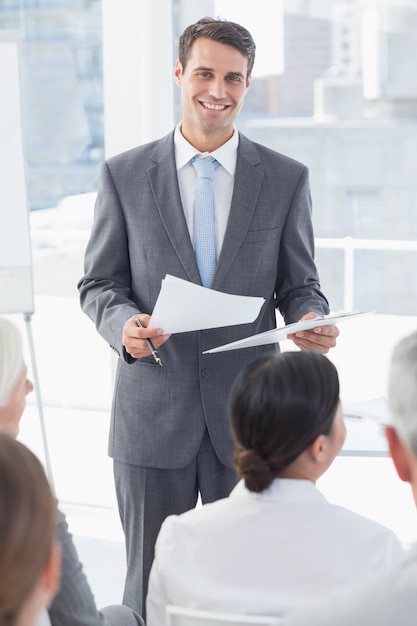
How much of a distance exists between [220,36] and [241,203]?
44cm

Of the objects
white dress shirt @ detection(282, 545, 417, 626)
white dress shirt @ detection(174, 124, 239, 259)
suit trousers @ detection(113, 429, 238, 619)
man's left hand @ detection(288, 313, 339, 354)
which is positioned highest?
white dress shirt @ detection(174, 124, 239, 259)

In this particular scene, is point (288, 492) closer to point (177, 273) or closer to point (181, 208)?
point (177, 273)

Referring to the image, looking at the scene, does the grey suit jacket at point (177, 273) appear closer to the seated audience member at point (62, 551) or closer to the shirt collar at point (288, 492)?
the seated audience member at point (62, 551)

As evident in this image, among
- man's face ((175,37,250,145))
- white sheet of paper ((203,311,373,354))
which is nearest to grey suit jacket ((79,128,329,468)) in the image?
man's face ((175,37,250,145))

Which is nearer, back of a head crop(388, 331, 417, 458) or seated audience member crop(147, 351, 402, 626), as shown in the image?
back of a head crop(388, 331, 417, 458)

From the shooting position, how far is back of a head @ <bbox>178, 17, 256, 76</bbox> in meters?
2.38

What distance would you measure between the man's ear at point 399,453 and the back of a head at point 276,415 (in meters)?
0.27

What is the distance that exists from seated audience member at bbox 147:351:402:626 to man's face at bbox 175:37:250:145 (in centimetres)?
94

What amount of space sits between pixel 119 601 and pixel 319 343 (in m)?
1.51

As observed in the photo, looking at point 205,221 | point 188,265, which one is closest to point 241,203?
point 205,221

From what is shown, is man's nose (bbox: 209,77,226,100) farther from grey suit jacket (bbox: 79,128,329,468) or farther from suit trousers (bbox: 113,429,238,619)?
suit trousers (bbox: 113,429,238,619)

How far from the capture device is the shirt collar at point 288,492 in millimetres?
1554

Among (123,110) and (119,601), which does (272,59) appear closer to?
(123,110)

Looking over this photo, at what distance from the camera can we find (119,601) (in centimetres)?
326
